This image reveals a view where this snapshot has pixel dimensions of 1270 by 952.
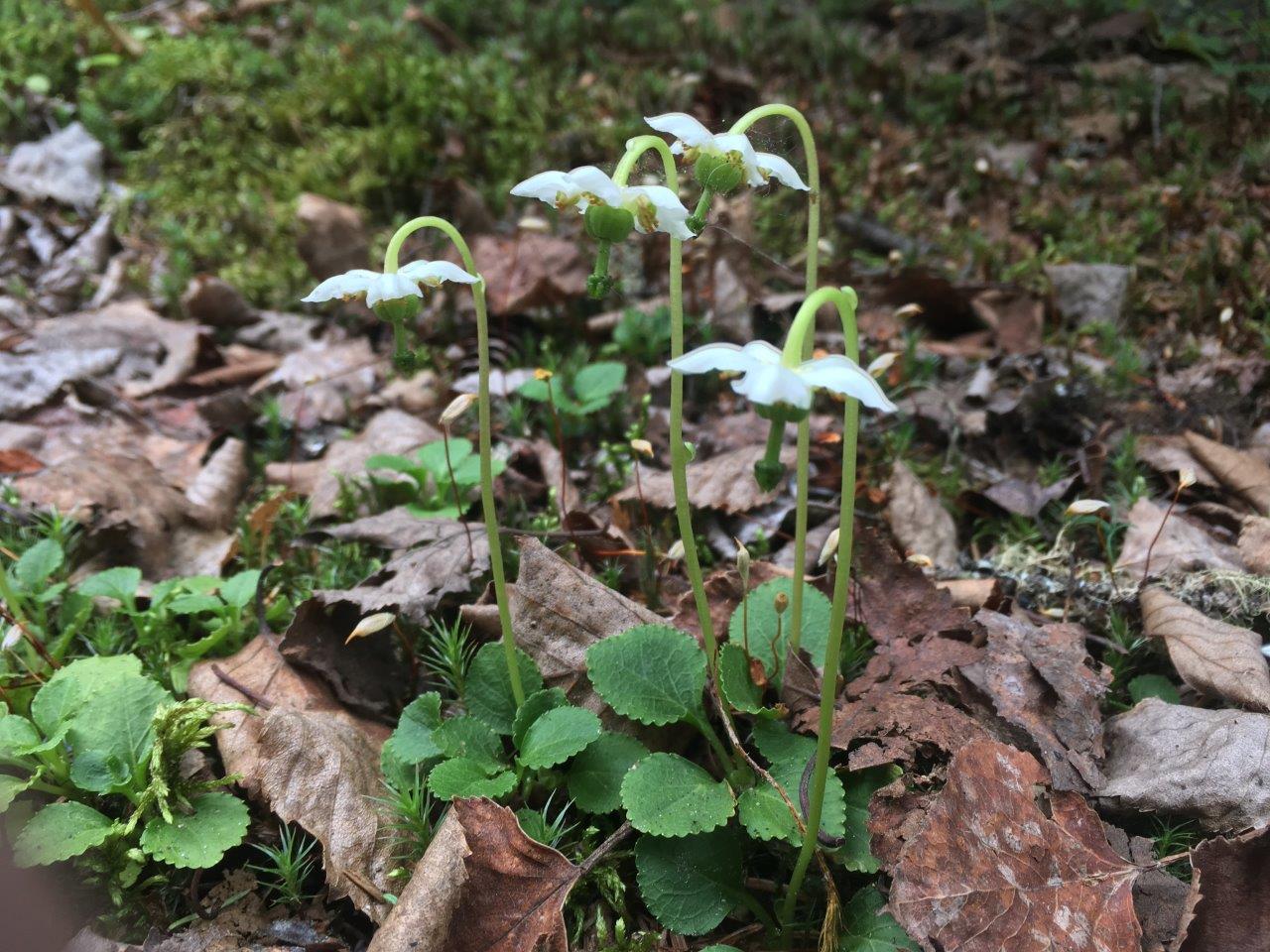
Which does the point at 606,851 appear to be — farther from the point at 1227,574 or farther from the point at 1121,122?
the point at 1121,122

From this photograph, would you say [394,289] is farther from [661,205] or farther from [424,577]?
[424,577]

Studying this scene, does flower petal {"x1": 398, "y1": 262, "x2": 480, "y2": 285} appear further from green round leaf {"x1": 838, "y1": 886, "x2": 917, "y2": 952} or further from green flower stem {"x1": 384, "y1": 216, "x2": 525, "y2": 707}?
green round leaf {"x1": 838, "y1": 886, "x2": 917, "y2": 952}

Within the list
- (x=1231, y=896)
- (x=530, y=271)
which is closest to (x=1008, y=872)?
(x=1231, y=896)

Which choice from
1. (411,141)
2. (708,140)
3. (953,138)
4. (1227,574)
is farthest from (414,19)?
(1227,574)

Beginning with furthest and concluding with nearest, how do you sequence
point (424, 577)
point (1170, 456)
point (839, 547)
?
1. point (1170, 456)
2. point (424, 577)
3. point (839, 547)

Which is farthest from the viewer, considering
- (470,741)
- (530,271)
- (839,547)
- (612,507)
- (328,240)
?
(328,240)

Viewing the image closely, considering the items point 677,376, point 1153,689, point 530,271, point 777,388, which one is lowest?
point 1153,689
